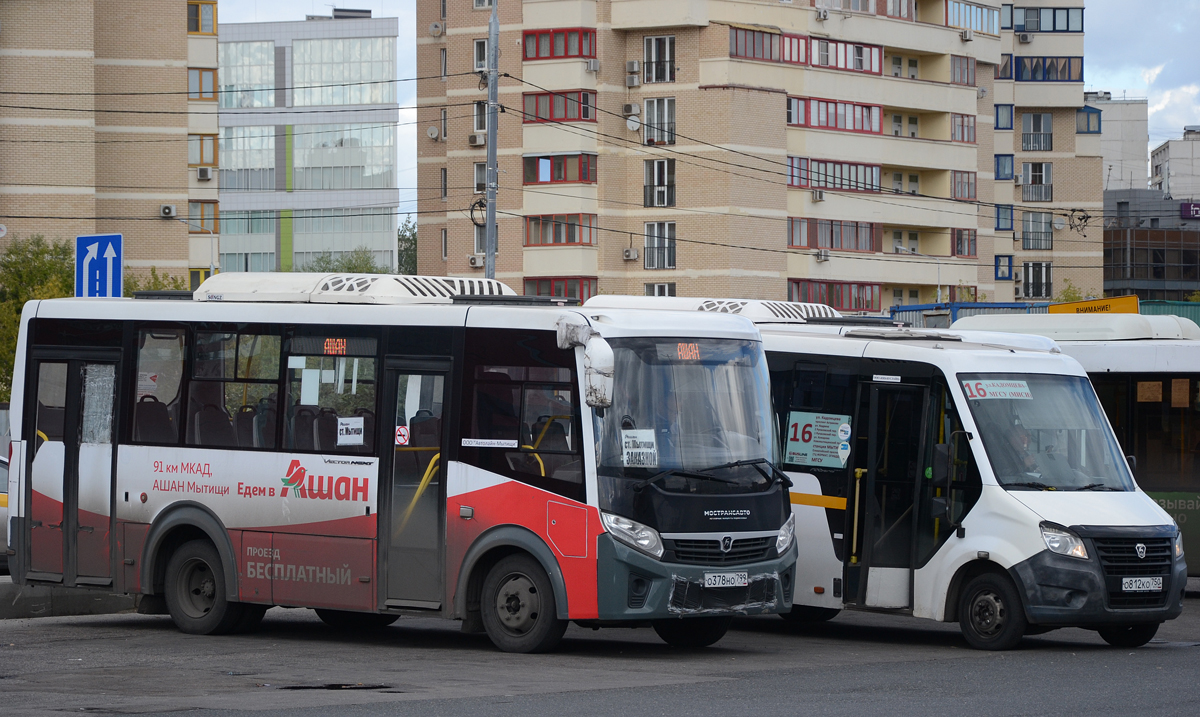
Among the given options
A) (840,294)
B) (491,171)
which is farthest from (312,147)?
(491,171)

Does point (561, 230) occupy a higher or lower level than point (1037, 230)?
lower

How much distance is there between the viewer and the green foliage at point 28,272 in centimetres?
5172

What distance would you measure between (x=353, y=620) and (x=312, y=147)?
106582mm

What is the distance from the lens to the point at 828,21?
72.4 metres

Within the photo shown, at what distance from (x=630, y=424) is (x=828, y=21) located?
204ft

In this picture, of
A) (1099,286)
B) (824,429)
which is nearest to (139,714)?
(824,429)

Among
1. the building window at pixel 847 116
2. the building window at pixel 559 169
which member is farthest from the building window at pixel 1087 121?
the building window at pixel 559 169

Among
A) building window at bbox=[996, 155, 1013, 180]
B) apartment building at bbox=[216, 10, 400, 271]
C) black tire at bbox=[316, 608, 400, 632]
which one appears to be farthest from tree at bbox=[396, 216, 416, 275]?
black tire at bbox=[316, 608, 400, 632]

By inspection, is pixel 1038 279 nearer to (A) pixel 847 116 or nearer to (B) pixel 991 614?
(A) pixel 847 116

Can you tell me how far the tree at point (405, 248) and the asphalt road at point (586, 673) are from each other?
109771 millimetres

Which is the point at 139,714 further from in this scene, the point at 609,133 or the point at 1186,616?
the point at 609,133

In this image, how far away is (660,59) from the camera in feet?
229

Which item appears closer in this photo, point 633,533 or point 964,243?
point 633,533

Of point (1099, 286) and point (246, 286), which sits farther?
point (1099, 286)
